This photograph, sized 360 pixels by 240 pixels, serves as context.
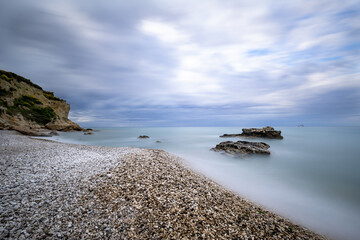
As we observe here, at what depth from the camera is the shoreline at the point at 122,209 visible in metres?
4.14

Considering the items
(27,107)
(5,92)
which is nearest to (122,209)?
(5,92)

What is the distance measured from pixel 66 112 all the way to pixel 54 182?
63.2 m

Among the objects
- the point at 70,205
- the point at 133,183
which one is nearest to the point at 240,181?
the point at 133,183

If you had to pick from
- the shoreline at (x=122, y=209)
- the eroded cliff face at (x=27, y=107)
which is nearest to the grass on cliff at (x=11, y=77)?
the eroded cliff face at (x=27, y=107)

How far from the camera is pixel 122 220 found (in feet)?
14.8

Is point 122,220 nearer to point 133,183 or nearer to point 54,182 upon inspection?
point 133,183

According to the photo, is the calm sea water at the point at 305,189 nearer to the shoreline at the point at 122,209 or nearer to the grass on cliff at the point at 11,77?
the shoreline at the point at 122,209

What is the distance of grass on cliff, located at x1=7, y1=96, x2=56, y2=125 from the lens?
38097 millimetres

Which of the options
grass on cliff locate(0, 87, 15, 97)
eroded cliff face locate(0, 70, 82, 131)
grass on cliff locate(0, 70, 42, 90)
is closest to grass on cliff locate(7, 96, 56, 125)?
eroded cliff face locate(0, 70, 82, 131)

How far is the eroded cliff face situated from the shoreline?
34330mm

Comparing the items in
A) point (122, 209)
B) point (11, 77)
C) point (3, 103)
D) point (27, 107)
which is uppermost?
point (11, 77)

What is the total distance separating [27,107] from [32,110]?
4.17 feet

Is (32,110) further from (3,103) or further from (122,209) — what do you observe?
(122,209)

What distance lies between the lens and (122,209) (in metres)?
4.93
